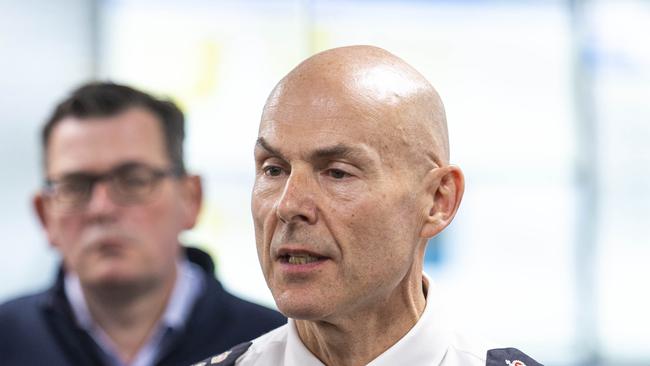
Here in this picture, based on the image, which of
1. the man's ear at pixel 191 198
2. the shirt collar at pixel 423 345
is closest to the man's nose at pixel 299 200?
the shirt collar at pixel 423 345

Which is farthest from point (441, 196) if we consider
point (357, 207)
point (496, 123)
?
point (496, 123)

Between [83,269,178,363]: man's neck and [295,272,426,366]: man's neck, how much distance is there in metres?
1.22

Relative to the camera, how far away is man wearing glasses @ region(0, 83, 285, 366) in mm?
2971

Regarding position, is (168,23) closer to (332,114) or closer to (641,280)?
(641,280)

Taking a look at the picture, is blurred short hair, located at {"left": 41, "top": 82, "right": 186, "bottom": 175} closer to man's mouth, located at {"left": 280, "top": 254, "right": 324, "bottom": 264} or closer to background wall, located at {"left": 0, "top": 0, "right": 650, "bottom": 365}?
man's mouth, located at {"left": 280, "top": 254, "right": 324, "bottom": 264}

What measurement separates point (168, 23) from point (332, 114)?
4.00m

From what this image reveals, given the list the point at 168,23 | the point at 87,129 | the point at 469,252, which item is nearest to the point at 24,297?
the point at 87,129

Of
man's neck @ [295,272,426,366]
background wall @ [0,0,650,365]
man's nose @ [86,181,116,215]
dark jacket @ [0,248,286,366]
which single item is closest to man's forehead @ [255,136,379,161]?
man's neck @ [295,272,426,366]

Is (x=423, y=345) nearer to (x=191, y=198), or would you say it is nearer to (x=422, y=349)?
(x=422, y=349)

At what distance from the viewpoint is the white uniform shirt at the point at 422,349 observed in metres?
1.88

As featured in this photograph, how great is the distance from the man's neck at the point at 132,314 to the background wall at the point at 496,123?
8.28 feet

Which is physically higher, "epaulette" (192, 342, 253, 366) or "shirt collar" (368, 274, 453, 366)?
"shirt collar" (368, 274, 453, 366)

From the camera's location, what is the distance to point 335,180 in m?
1.79

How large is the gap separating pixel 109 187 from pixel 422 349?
1362 millimetres
